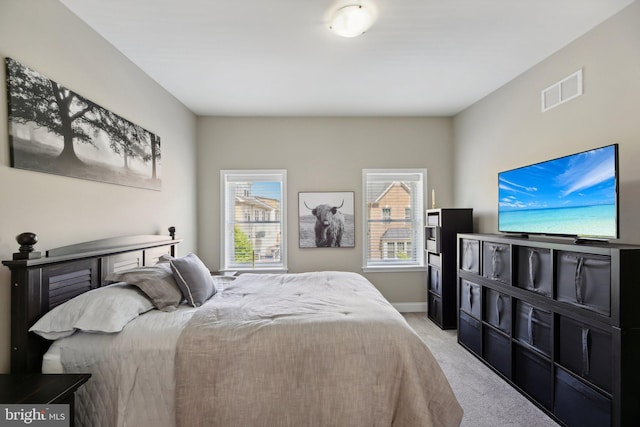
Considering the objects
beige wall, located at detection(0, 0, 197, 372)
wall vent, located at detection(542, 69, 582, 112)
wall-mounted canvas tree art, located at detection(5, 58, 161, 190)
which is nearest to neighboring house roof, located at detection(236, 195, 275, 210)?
beige wall, located at detection(0, 0, 197, 372)

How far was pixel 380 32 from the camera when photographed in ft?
7.87

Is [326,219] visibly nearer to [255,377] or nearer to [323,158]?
[323,158]

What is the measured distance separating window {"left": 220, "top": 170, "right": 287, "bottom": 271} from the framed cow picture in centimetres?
A: 35

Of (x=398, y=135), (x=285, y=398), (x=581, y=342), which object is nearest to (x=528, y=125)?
(x=398, y=135)

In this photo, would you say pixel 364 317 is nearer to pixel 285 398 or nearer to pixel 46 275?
pixel 285 398

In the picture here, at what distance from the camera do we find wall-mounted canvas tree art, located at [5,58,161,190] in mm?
1691

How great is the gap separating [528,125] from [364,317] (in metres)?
2.67

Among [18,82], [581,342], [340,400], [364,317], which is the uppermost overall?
[18,82]

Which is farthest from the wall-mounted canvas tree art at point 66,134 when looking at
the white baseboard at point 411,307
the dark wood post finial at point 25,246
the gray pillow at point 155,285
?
the white baseboard at point 411,307

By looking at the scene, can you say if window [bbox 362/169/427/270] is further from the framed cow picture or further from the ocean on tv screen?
the ocean on tv screen

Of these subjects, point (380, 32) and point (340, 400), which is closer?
point (340, 400)

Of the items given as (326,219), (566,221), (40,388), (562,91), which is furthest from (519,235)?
(40,388)

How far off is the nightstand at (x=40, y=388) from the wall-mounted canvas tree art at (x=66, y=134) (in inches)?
44.2

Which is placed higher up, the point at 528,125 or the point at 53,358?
the point at 528,125
